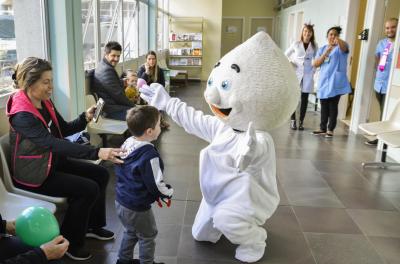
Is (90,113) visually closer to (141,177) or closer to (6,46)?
A: (141,177)

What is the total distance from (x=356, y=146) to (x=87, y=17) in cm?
389

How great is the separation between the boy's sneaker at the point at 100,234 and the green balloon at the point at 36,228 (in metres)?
1.01

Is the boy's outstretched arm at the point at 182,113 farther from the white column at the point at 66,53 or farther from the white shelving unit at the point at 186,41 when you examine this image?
the white shelving unit at the point at 186,41

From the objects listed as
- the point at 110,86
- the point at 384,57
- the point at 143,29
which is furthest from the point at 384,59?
the point at 143,29

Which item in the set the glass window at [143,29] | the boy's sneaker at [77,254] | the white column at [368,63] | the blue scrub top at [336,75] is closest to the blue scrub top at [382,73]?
the white column at [368,63]

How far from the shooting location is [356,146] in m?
4.94

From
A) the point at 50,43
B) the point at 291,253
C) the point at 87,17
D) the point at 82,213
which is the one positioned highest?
the point at 87,17

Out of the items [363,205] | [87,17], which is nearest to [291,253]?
[363,205]

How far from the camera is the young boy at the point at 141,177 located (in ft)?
5.99

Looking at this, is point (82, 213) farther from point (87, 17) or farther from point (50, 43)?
point (87, 17)

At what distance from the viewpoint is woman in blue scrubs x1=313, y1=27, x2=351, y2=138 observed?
5.18 m

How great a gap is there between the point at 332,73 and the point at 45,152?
14.0 ft

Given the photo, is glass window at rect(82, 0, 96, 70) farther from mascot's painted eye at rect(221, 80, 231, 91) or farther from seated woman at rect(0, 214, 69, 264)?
seated woman at rect(0, 214, 69, 264)

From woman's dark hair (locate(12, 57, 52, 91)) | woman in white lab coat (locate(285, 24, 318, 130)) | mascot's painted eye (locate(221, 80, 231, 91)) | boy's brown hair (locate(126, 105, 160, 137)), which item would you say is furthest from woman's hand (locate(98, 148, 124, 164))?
woman in white lab coat (locate(285, 24, 318, 130))
